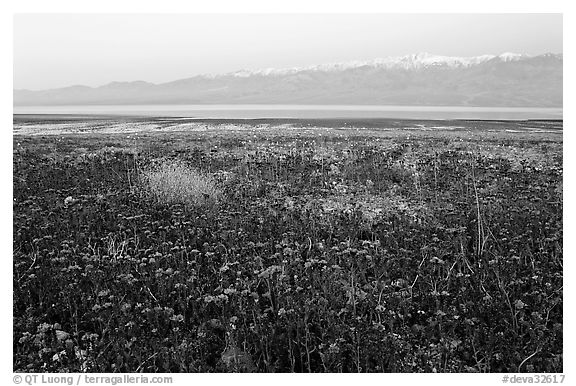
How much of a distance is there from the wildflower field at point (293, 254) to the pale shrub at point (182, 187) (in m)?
0.02

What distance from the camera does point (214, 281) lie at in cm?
450

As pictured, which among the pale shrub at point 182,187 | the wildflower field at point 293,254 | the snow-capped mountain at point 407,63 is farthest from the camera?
the snow-capped mountain at point 407,63

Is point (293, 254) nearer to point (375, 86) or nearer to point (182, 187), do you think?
point (182, 187)

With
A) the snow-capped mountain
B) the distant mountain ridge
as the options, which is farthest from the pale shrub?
the snow-capped mountain

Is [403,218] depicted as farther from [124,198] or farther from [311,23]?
[124,198]

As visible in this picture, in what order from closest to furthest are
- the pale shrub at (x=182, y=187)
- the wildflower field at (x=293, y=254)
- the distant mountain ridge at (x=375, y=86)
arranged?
the wildflower field at (x=293, y=254) < the pale shrub at (x=182, y=187) < the distant mountain ridge at (x=375, y=86)

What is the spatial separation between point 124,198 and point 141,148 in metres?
1.54

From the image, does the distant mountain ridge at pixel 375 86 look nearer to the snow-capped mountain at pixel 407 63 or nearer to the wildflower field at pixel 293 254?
the snow-capped mountain at pixel 407 63

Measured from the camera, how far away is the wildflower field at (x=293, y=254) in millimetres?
3873

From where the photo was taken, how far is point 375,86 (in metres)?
8.70

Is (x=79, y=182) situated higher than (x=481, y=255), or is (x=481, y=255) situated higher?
(x=79, y=182)

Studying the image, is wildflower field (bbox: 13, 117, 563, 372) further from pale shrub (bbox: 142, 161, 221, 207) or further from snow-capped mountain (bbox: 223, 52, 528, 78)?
snow-capped mountain (bbox: 223, 52, 528, 78)

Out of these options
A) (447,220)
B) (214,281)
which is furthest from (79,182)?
(447,220)

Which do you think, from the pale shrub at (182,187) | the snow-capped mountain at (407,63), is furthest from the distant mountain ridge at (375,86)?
the pale shrub at (182,187)
